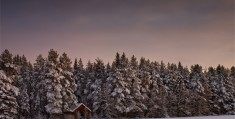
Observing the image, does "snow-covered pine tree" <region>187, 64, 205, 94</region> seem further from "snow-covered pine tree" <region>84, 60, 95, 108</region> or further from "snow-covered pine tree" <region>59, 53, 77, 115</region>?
"snow-covered pine tree" <region>59, 53, 77, 115</region>

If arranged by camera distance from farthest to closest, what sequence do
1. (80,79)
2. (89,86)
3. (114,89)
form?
(80,79) → (89,86) → (114,89)

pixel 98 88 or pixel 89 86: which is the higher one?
pixel 89 86

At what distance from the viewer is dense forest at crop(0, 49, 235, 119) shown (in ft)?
193

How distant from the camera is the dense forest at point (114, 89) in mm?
58781

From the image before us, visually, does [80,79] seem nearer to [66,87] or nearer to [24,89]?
[24,89]

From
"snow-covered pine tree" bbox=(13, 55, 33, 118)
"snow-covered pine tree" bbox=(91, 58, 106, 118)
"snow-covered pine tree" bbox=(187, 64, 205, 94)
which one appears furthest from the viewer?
"snow-covered pine tree" bbox=(187, 64, 205, 94)

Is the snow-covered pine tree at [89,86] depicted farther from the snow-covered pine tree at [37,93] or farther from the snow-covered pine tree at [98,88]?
the snow-covered pine tree at [37,93]

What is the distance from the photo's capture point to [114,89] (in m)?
68.5

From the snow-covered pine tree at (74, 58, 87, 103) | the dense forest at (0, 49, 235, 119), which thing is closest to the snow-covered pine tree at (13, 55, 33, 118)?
the dense forest at (0, 49, 235, 119)

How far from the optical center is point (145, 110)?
74.6m

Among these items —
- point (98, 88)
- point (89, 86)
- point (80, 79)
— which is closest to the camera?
point (98, 88)

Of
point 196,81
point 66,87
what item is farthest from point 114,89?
point 196,81

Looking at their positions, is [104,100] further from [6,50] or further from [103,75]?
[6,50]

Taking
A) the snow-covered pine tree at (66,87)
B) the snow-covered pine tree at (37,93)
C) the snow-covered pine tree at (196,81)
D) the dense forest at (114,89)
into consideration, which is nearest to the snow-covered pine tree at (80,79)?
the dense forest at (114,89)
